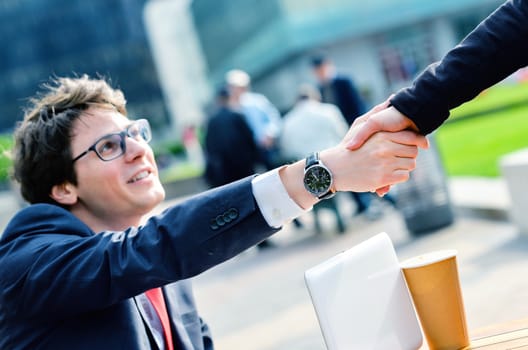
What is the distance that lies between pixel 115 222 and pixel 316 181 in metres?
0.81

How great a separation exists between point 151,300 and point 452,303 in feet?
3.04

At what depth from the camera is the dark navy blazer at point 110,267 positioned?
5.57ft

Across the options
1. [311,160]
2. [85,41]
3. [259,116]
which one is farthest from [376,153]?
[85,41]

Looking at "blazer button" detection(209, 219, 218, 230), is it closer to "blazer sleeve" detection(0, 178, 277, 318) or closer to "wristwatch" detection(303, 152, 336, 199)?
"blazer sleeve" detection(0, 178, 277, 318)

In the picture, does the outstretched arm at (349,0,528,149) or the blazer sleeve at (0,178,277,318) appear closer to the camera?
the blazer sleeve at (0,178,277,318)

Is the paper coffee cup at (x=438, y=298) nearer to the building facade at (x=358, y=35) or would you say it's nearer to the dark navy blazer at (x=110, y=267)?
the dark navy blazer at (x=110, y=267)

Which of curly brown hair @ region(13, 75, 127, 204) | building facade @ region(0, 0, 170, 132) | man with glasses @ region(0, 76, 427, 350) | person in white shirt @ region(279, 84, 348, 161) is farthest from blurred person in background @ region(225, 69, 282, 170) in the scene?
building facade @ region(0, 0, 170, 132)

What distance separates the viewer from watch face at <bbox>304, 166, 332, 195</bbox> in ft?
5.83

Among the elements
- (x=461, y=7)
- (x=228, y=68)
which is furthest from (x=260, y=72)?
(x=461, y=7)

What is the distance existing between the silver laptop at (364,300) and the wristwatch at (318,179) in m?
0.18

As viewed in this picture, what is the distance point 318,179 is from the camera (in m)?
1.80

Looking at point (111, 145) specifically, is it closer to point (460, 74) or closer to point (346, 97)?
point (460, 74)

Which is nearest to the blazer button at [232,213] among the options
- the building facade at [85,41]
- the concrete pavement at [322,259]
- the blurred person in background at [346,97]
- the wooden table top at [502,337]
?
the wooden table top at [502,337]

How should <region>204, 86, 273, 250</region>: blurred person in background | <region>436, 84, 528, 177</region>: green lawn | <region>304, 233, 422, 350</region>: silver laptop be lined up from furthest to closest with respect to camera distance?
<region>436, 84, 528, 177</region>: green lawn
<region>204, 86, 273, 250</region>: blurred person in background
<region>304, 233, 422, 350</region>: silver laptop
